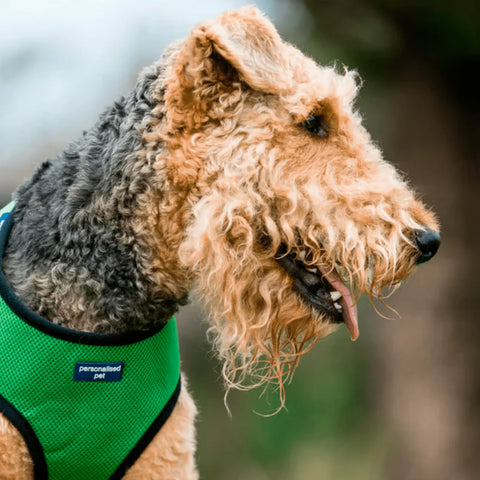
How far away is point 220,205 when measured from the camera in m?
2.42

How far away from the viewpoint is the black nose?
7.86ft

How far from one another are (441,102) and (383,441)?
2919mm

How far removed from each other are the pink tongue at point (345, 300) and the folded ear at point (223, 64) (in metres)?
0.68

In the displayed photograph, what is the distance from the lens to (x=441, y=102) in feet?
18.4

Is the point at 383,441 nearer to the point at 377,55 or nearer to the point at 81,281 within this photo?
the point at 377,55

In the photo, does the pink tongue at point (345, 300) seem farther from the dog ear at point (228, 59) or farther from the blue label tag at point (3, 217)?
the blue label tag at point (3, 217)

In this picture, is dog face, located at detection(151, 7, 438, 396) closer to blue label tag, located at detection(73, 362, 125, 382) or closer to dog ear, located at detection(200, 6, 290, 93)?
dog ear, located at detection(200, 6, 290, 93)

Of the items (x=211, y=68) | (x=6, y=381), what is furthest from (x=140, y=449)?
(x=211, y=68)

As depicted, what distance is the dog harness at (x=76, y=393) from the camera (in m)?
2.50

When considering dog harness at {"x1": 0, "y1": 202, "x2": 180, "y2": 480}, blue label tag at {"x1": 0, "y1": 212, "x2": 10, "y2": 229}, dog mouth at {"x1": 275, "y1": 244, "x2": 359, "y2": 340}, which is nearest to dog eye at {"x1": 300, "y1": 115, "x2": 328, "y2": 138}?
dog mouth at {"x1": 275, "y1": 244, "x2": 359, "y2": 340}

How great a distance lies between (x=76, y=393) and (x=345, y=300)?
103 centimetres

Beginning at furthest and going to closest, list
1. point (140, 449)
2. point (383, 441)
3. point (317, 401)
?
point (317, 401)
point (383, 441)
point (140, 449)

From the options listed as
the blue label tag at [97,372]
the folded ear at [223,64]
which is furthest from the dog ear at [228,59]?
the blue label tag at [97,372]

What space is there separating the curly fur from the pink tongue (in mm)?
38
